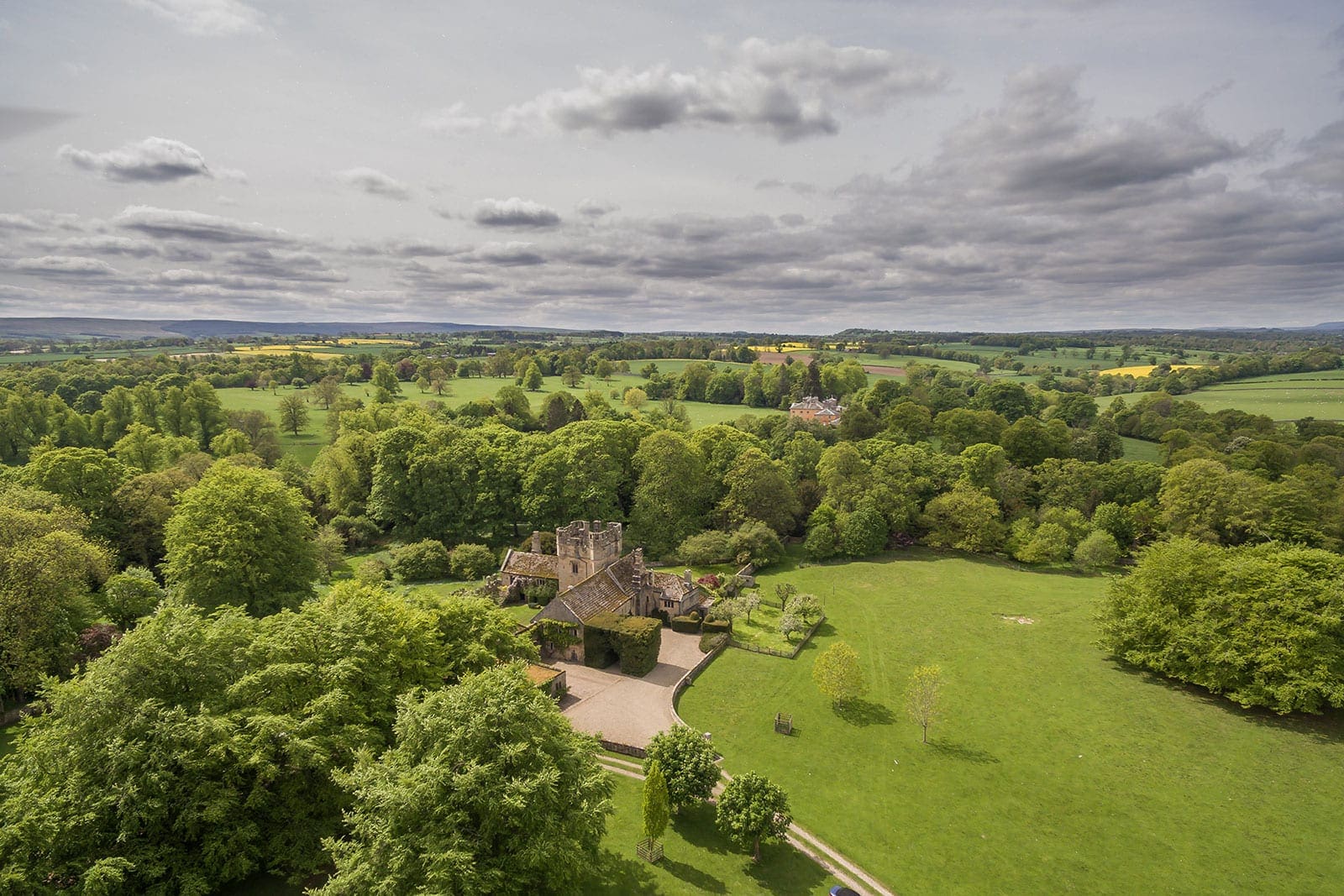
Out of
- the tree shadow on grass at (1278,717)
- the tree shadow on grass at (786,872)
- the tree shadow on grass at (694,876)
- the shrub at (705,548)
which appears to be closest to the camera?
the tree shadow on grass at (694,876)

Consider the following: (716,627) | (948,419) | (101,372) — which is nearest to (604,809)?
(716,627)

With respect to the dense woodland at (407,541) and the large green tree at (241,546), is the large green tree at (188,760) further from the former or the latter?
the large green tree at (241,546)

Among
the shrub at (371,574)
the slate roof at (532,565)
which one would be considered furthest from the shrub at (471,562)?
the shrub at (371,574)

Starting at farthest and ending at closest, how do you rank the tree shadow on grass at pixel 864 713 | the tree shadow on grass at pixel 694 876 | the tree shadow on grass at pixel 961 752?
the tree shadow on grass at pixel 864 713
the tree shadow on grass at pixel 961 752
the tree shadow on grass at pixel 694 876

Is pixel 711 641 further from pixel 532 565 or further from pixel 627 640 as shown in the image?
pixel 532 565

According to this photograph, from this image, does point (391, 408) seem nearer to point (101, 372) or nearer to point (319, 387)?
point (319, 387)

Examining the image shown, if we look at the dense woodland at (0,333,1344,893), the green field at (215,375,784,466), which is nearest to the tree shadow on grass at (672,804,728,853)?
the dense woodland at (0,333,1344,893)
